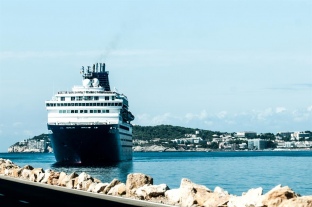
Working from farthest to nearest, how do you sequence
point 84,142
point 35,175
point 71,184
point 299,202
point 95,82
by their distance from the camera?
point 95,82 < point 84,142 < point 35,175 < point 71,184 < point 299,202

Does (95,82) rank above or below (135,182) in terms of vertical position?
above

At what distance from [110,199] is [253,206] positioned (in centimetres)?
500

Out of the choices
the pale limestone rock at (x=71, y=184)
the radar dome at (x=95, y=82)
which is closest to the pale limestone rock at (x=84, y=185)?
the pale limestone rock at (x=71, y=184)

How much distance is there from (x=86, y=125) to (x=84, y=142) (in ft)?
6.37

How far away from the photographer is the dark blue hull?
78000 millimetres

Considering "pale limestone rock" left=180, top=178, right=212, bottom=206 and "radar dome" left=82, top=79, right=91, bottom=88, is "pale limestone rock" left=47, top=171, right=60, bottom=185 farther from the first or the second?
"radar dome" left=82, top=79, right=91, bottom=88

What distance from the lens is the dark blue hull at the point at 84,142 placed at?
256 feet

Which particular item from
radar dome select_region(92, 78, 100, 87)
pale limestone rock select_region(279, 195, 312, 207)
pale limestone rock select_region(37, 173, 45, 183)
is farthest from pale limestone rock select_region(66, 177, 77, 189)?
radar dome select_region(92, 78, 100, 87)

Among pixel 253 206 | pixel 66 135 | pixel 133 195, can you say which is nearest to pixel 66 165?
pixel 66 135

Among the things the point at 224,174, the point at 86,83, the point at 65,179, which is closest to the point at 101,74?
the point at 86,83

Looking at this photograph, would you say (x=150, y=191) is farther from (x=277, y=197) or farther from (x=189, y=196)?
(x=277, y=197)

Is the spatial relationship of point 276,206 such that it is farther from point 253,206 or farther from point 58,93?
point 58,93

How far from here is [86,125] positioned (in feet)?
257

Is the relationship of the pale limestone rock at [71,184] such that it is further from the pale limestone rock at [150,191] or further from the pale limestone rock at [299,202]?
the pale limestone rock at [299,202]
